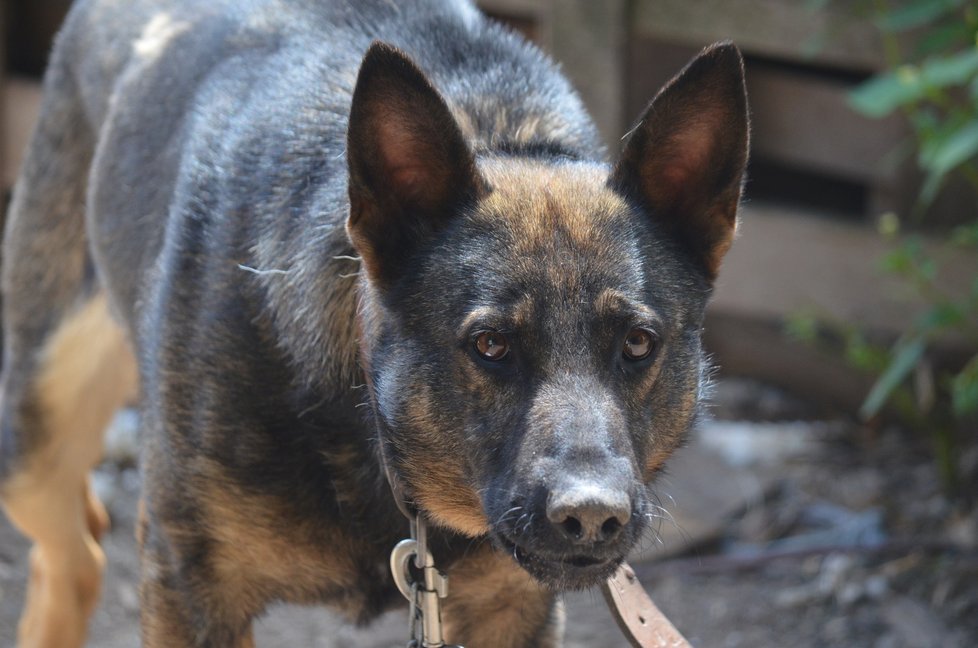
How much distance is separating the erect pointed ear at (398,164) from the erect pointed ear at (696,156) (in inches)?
12.5

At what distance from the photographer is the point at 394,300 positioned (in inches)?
97.2

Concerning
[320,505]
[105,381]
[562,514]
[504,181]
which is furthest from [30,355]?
[562,514]

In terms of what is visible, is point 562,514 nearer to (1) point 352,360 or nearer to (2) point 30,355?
(1) point 352,360

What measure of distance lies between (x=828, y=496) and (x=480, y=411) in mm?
3069

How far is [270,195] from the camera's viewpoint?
2848 millimetres

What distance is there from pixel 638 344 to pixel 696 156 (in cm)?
41

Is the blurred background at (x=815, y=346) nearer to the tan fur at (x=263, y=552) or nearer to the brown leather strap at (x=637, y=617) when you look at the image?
the brown leather strap at (x=637, y=617)

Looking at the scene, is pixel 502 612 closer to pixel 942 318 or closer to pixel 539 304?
pixel 539 304

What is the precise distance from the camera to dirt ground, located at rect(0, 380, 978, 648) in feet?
14.1

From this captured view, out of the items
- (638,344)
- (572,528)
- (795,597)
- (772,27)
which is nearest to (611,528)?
(572,528)

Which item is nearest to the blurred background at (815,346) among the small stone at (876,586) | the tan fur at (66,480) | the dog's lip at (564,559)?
the small stone at (876,586)

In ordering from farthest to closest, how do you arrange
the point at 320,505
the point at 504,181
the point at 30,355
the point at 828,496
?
the point at 828,496
the point at 30,355
the point at 320,505
the point at 504,181

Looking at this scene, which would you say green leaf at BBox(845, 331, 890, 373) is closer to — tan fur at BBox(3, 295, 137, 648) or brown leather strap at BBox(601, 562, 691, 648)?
brown leather strap at BBox(601, 562, 691, 648)

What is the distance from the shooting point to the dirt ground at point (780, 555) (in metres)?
4.29
